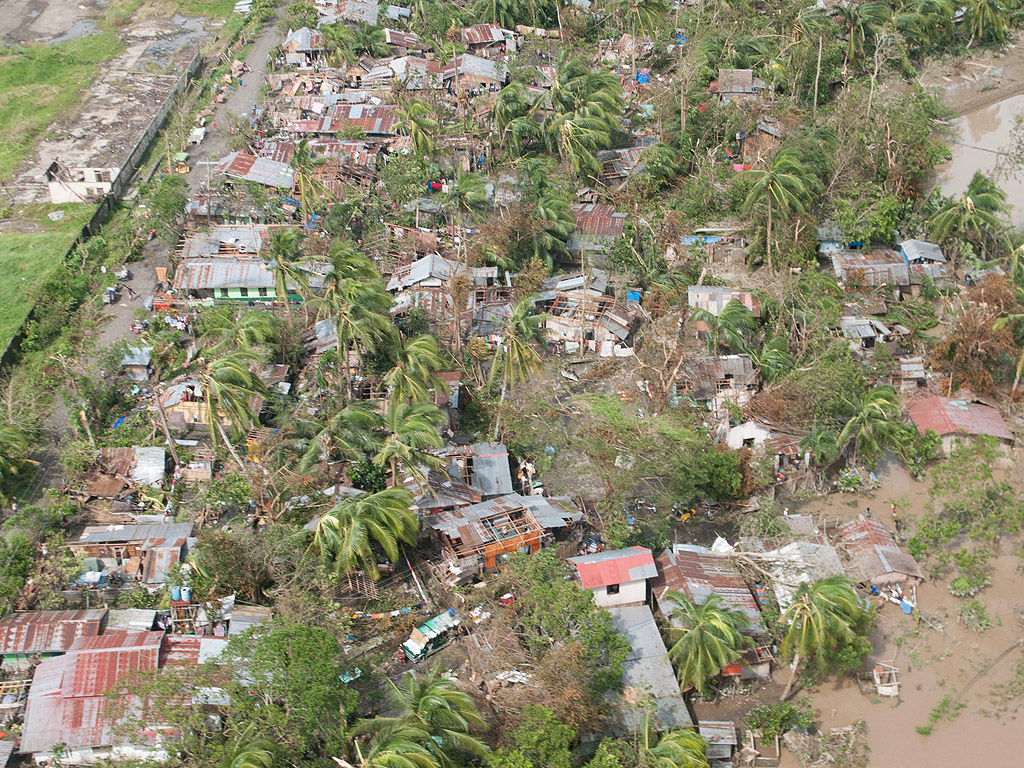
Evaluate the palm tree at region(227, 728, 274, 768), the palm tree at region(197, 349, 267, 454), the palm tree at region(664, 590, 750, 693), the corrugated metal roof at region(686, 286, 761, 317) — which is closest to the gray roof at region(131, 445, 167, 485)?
the palm tree at region(197, 349, 267, 454)

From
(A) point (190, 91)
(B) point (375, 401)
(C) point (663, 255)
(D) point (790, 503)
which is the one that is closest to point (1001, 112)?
(C) point (663, 255)

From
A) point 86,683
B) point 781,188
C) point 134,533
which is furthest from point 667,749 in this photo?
point 781,188

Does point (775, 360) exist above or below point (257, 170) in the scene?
below

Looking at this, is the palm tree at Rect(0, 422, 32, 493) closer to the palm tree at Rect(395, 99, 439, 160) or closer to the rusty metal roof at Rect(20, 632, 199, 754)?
the rusty metal roof at Rect(20, 632, 199, 754)

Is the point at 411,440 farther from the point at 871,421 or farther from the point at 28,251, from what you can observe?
the point at 28,251

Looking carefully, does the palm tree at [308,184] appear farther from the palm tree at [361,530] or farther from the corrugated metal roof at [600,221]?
the palm tree at [361,530]

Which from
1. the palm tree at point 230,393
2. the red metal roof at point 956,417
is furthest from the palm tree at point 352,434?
the red metal roof at point 956,417
